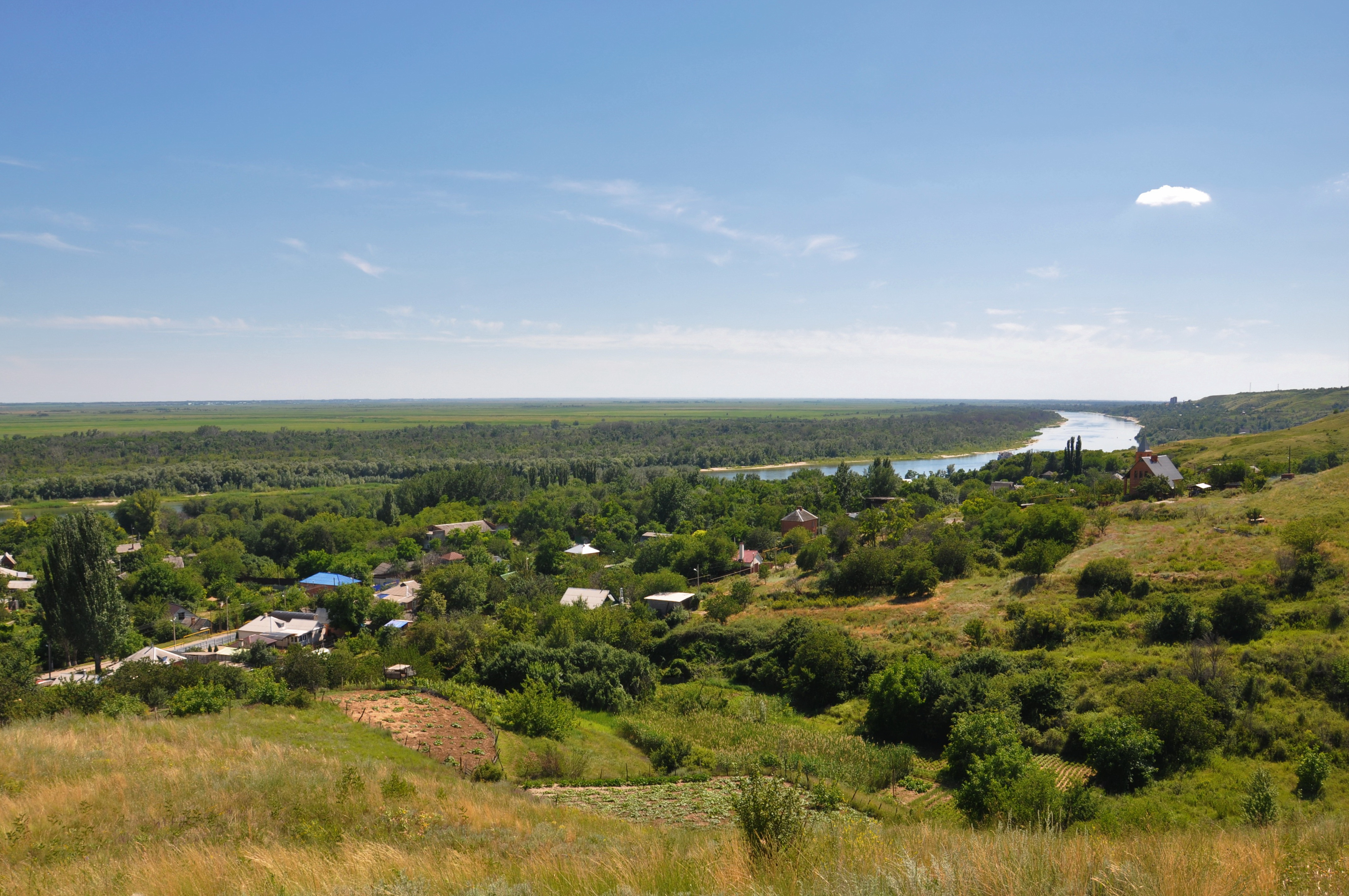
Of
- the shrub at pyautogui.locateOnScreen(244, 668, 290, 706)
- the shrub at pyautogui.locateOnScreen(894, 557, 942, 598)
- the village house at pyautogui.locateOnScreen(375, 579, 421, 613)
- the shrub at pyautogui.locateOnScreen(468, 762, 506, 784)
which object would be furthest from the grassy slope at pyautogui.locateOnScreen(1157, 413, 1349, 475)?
the shrub at pyautogui.locateOnScreen(244, 668, 290, 706)

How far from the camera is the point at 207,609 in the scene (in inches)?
1645

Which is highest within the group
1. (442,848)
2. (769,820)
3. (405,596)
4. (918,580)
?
(769,820)

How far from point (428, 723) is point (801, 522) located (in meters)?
38.9

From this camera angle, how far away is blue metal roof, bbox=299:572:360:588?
43594 mm

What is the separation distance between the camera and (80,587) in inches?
1067

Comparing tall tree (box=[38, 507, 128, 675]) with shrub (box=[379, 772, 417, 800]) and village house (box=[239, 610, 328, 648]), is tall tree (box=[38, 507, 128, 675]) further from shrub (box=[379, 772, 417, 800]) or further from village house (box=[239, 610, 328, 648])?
shrub (box=[379, 772, 417, 800])

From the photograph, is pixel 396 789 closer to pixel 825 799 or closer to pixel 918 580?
pixel 825 799

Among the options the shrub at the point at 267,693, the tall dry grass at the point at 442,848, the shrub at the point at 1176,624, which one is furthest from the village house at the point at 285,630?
the shrub at the point at 1176,624

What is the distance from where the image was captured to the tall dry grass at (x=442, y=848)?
16.1 feet

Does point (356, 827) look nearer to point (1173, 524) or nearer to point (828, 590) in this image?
point (828, 590)

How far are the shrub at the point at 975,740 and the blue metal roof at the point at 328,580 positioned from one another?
1424 inches

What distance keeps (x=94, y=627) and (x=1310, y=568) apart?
1774 inches

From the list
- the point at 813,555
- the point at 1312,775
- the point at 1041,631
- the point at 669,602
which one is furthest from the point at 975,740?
the point at 813,555

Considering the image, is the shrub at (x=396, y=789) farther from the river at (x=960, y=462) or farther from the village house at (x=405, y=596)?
the river at (x=960, y=462)
